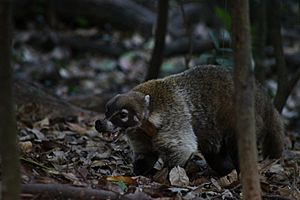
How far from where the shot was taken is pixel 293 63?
38.3 feet

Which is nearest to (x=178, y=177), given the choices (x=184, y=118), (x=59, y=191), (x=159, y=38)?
(x=184, y=118)

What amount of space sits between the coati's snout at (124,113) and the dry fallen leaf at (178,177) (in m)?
0.51

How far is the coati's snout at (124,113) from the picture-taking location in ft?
16.9

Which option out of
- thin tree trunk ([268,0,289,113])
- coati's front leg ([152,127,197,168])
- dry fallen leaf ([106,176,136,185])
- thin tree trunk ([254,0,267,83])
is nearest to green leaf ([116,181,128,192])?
dry fallen leaf ([106,176,136,185])

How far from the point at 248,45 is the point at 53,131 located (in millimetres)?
3696

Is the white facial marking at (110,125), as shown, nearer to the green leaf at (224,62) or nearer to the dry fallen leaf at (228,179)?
the dry fallen leaf at (228,179)

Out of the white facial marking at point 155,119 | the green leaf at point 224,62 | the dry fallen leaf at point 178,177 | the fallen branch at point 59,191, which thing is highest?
the green leaf at point 224,62

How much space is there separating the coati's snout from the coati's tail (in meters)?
1.34

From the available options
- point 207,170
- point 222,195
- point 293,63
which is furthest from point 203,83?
point 293,63

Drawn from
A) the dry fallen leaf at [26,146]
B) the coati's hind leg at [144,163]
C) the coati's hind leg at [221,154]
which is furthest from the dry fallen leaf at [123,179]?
the coati's hind leg at [221,154]

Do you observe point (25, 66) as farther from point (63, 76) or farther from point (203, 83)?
point (203, 83)

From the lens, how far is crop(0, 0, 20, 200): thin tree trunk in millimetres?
2922

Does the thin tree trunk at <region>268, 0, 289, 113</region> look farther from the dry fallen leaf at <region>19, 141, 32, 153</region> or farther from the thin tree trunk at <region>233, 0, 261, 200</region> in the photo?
the thin tree trunk at <region>233, 0, 261, 200</region>

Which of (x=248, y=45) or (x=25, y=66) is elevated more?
(x=248, y=45)
